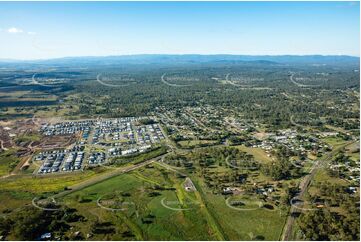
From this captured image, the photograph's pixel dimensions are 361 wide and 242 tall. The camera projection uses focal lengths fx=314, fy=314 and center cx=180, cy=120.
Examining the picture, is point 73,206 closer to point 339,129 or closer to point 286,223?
point 286,223

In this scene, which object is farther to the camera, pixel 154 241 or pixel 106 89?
pixel 106 89

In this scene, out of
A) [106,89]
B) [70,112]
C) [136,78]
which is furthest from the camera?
[136,78]

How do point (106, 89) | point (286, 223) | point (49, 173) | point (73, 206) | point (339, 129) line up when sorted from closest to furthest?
point (286, 223), point (73, 206), point (49, 173), point (339, 129), point (106, 89)

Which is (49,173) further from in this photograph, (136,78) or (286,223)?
(136,78)

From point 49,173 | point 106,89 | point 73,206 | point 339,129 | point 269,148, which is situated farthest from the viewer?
point 106,89

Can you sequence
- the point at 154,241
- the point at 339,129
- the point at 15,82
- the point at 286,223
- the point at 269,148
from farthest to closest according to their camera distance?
the point at 15,82 → the point at 339,129 → the point at 269,148 → the point at 286,223 → the point at 154,241

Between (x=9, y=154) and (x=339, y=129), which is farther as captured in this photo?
(x=339, y=129)

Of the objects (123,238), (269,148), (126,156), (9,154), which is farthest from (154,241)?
(9,154)

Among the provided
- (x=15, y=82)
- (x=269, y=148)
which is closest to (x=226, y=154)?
(x=269, y=148)
